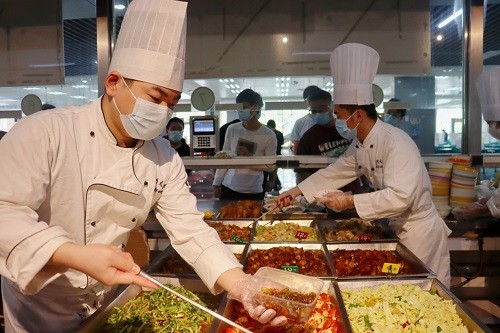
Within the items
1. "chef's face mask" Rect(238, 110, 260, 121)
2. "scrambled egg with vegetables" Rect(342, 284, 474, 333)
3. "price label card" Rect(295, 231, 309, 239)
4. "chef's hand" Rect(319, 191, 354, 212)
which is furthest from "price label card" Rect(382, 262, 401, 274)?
"chef's face mask" Rect(238, 110, 260, 121)

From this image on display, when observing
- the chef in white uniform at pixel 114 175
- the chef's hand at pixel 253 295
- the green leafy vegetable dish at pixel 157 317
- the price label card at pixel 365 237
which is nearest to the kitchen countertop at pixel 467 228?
the price label card at pixel 365 237

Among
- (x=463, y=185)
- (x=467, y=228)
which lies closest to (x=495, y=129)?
(x=463, y=185)

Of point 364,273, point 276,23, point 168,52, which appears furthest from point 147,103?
point 276,23

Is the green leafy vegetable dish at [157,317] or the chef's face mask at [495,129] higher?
the chef's face mask at [495,129]

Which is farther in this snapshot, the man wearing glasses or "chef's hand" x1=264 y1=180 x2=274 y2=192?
"chef's hand" x1=264 y1=180 x2=274 y2=192

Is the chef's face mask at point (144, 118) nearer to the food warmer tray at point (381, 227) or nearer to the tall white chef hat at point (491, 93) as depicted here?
the food warmer tray at point (381, 227)

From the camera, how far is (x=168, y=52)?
6.24 feet

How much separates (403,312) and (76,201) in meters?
1.57

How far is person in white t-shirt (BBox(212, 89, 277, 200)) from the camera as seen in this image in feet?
17.6

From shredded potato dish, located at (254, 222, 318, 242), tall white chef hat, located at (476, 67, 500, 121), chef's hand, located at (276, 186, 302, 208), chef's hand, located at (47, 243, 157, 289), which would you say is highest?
tall white chef hat, located at (476, 67, 500, 121)

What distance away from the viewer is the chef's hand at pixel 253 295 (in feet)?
5.26

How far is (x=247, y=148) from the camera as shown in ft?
18.4

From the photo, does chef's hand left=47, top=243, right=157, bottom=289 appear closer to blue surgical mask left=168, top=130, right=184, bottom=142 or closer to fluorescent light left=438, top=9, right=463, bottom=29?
blue surgical mask left=168, top=130, right=184, bottom=142

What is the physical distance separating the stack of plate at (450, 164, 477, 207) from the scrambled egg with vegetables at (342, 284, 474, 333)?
1723 mm
